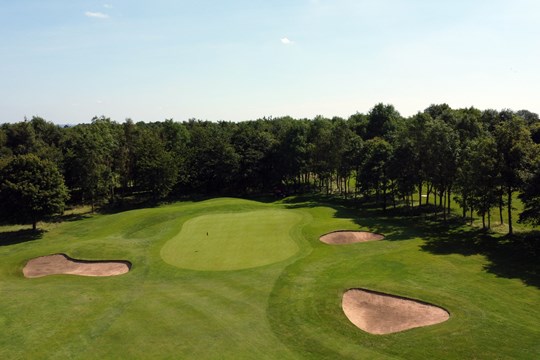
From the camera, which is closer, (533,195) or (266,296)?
(266,296)

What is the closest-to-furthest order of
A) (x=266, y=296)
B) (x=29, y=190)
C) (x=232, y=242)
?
(x=266, y=296) < (x=232, y=242) < (x=29, y=190)

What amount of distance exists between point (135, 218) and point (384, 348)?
48105 millimetres

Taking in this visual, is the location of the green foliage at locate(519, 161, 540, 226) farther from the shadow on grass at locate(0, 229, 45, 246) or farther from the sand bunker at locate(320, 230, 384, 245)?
the shadow on grass at locate(0, 229, 45, 246)

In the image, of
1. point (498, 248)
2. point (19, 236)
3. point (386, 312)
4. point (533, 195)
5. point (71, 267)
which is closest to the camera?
point (386, 312)

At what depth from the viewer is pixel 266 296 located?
3117cm

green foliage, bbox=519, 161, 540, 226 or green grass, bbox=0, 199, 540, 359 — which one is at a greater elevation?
green foliage, bbox=519, 161, 540, 226

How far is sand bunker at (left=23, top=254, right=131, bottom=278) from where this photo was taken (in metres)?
39.4

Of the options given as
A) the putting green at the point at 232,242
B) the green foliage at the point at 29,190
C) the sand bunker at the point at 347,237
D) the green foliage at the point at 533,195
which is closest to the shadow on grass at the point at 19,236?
the green foliage at the point at 29,190

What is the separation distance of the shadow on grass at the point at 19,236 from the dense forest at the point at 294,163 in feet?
7.59

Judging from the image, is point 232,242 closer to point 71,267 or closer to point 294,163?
point 71,267

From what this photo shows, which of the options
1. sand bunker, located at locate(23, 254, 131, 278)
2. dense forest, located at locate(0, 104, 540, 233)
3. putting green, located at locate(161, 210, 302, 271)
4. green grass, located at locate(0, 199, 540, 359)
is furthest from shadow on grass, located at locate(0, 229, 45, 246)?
putting green, located at locate(161, 210, 302, 271)

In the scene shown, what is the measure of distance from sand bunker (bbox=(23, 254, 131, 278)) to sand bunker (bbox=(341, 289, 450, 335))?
77.4 ft

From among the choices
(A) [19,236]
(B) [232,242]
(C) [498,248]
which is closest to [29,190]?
(A) [19,236]

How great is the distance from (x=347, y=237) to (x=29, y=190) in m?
49.6
